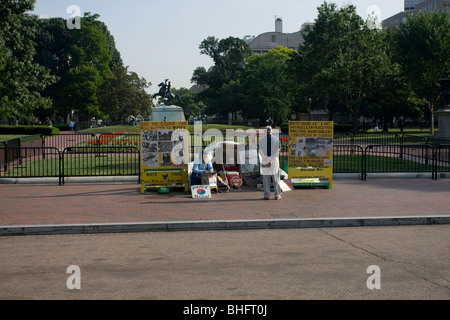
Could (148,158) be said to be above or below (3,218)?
above

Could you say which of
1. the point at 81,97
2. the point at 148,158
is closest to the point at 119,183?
the point at 148,158

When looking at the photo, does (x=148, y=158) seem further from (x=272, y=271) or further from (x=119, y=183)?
(x=272, y=271)

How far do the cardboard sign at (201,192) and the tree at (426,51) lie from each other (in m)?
38.7

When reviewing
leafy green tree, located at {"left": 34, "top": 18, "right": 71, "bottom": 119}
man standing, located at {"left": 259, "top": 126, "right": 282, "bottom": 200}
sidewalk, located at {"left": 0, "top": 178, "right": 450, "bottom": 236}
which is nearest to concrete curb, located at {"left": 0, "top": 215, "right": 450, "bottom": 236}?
sidewalk, located at {"left": 0, "top": 178, "right": 450, "bottom": 236}

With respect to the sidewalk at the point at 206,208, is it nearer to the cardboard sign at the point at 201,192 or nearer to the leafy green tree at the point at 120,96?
the cardboard sign at the point at 201,192

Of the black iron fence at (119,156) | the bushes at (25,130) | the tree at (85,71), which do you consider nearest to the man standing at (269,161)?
the black iron fence at (119,156)

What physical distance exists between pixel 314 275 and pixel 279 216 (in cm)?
408

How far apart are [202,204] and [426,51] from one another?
41.3 m

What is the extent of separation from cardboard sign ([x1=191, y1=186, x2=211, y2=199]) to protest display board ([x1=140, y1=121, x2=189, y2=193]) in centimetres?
105

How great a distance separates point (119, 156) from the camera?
→ 1653 centimetres

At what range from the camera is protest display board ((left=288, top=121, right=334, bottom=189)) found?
48.9 ft

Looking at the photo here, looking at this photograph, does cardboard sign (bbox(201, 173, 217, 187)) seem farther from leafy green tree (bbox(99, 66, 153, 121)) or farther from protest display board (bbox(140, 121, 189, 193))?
leafy green tree (bbox(99, 66, 153, 121))

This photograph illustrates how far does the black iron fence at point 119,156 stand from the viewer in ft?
55.5

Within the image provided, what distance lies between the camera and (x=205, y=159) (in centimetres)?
1393
